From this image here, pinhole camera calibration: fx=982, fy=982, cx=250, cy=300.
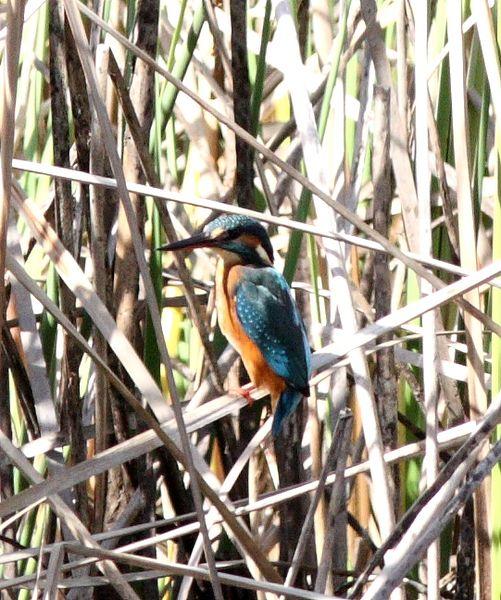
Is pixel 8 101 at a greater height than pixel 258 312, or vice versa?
pixel 8 101

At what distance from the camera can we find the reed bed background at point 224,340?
1.38m

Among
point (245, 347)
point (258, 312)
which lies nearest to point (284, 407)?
point (245, 347)

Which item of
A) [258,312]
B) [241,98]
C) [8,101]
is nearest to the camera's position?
[8,101]

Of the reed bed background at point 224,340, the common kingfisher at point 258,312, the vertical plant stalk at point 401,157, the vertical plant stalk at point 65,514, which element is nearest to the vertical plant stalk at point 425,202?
the reed bed background at point 224,340

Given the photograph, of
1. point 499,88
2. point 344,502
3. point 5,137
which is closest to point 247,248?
point 344,502

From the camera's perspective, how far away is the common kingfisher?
1.95 metres

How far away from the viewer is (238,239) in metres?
2.25

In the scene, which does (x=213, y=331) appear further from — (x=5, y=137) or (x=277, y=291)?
Result: (x=5, y=137)

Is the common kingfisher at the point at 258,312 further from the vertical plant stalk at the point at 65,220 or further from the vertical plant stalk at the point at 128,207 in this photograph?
the vertical plant stalk at the point at 128,207

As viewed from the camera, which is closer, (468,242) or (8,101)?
(8,101)

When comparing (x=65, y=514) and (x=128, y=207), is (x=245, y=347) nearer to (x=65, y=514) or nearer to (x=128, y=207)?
(x=65, y=514)

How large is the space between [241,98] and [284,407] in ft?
1.99

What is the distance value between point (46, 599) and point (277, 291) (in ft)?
3.55

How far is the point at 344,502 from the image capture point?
1839 mm
